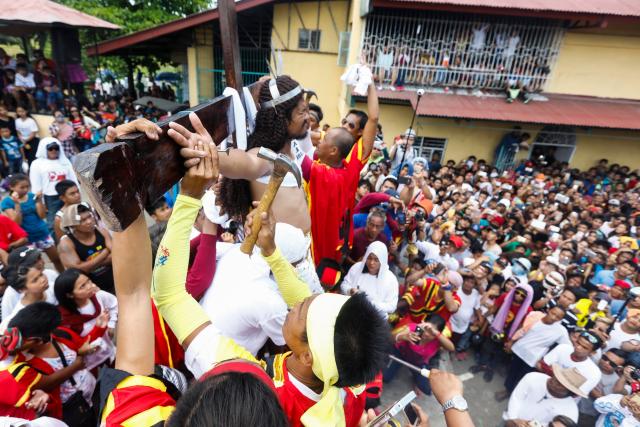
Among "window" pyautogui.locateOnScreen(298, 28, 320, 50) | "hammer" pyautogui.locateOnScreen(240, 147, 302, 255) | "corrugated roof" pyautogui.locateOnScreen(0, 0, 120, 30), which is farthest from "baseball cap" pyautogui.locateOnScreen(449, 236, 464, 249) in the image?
"corrugated roof" pyautogui.locateOnScreen(0, 0, 120, 30)

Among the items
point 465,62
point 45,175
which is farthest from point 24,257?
point 465,62

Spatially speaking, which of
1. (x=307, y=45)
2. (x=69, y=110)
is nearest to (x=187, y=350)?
(x=69, y=110)

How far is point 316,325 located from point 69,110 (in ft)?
38.1

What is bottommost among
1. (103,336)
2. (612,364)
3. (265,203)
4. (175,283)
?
(612,364)

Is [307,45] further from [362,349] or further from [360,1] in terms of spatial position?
[362,349]

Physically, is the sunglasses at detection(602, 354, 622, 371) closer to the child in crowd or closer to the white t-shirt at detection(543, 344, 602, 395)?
the white t-shirt at detection(543, 344, 602, 395)

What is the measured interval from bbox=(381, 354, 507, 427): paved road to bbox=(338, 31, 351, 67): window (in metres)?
10.6

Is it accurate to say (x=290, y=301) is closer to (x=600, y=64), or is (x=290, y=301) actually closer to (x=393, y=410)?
(x=393, y=410)

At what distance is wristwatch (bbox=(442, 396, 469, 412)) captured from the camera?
1.59 m

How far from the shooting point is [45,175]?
200 inches

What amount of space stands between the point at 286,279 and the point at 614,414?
3.52m

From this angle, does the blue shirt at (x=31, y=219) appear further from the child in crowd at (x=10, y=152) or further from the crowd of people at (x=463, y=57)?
the crowd of people at (x=463, y=57)

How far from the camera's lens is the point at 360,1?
36.0 ft

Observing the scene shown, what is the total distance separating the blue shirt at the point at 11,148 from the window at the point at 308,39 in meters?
9.10
